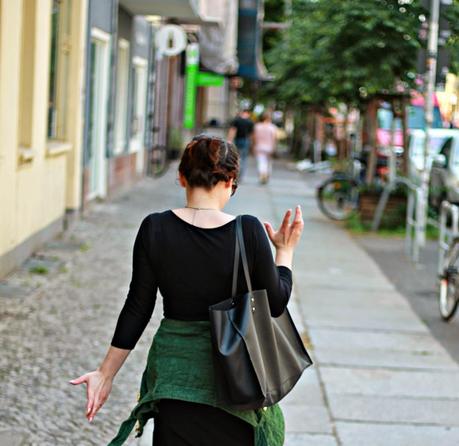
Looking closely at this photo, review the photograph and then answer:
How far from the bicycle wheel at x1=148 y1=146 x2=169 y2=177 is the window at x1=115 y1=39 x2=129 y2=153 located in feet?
12.6

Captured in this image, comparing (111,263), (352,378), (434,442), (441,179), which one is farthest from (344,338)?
(441,179)

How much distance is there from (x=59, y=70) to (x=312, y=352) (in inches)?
264

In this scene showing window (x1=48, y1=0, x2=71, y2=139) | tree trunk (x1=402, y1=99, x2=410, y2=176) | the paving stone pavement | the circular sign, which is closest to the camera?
the paving stone pavement

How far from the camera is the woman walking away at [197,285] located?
3389mm

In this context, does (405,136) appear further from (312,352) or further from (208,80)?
(208,80)

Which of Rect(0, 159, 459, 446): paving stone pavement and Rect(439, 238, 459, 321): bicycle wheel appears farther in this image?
Rect(439, 238, 459, 321): bicycle wheel

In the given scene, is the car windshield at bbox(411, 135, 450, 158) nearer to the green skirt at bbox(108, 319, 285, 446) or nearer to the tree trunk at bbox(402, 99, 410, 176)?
the tree trunk at bbox(402, 99, 410, 176)

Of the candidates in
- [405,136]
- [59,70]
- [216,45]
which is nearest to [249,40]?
[216,45]

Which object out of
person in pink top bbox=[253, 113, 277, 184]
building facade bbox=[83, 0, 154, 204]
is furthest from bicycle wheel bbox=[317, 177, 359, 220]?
person in pink top bbox=[253, 113, 277, 184]

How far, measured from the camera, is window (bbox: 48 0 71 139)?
43.0ft

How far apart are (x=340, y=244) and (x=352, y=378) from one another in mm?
7888

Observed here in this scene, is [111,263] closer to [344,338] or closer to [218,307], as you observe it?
[344,338]

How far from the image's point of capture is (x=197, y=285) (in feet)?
11.1

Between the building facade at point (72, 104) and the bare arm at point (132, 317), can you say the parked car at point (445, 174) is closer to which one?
the building facade at point (72, 104)
